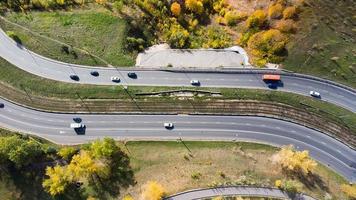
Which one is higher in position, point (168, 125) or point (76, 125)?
point (168, 125)

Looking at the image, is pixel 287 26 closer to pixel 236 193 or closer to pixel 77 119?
pixel 236 193

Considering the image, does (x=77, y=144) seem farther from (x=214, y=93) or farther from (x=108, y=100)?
(x=214, y=93)

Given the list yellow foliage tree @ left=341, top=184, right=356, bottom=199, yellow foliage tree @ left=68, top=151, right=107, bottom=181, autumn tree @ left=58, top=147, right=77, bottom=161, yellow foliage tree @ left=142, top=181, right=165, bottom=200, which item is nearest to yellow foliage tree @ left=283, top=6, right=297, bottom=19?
yellow foliage tree @ left=341, top=184, right=356, bottom=199

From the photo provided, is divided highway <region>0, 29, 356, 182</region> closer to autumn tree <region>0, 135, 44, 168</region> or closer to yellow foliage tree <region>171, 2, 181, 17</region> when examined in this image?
autumn tree <region>0, 135, 44, 168</region>

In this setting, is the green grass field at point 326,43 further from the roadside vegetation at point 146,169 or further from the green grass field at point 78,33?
the green grass field at point 78,33

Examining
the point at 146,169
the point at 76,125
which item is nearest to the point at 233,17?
the point at 146,169

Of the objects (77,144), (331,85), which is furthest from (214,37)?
(77,144)

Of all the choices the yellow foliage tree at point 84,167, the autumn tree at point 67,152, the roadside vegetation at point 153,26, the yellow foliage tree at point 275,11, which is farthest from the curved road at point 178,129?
the yellow foliage tree at point 275,11

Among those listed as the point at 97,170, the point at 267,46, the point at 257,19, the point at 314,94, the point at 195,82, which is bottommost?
the point at 97,170
